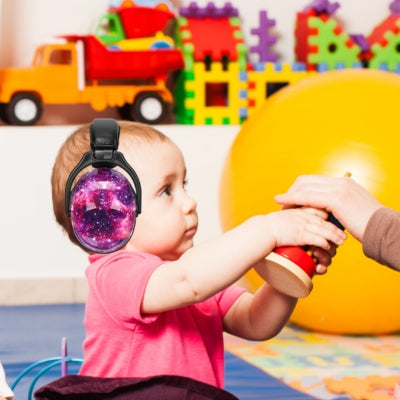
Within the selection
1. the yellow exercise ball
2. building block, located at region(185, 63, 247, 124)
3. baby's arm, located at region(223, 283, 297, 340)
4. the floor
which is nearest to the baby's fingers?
baby's arm, located at region(223, 283, 297, 340)

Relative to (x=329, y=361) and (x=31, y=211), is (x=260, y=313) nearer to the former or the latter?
(x=329, y=361)

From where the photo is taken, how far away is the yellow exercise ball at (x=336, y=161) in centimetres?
206

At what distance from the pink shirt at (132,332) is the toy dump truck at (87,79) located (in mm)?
1870

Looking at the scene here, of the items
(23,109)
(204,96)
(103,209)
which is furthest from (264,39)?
(103,209)

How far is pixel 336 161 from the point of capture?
6.75 ft

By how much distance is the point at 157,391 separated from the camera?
36.3 inches

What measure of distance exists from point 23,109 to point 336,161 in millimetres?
1185

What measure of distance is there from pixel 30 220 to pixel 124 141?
5.68 feet

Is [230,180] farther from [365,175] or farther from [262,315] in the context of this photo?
[262,315]

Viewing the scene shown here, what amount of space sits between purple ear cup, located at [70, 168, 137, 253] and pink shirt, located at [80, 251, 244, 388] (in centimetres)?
25

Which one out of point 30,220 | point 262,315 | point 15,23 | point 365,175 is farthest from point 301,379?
point 15,23

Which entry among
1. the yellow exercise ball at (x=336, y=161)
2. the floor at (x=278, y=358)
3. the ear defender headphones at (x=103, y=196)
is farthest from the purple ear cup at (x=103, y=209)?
the yellow exercise ball at (x=336, y=161)

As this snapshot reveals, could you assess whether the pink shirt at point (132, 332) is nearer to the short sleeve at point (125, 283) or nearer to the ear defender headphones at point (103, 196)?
the short sleeve at point (125, 283)

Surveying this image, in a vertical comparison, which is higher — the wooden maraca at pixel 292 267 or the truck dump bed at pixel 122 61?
the wooden maraca at pixel 292 267
